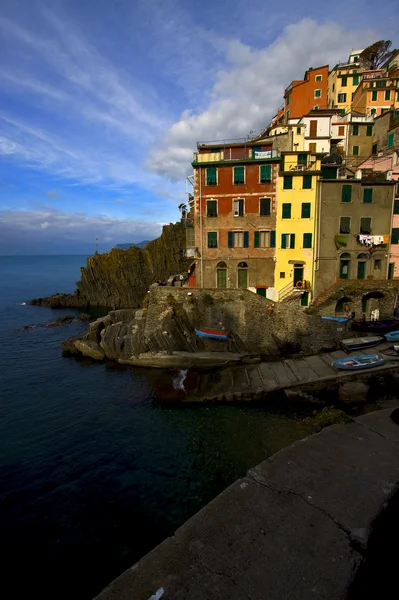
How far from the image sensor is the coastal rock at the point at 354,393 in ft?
81.9

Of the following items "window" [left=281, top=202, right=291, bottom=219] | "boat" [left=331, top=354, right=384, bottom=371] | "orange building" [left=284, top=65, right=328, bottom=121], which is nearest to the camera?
"boat" [left=331, top=354, right=384, bottom=371]

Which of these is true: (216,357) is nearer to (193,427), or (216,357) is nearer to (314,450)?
(193,427)

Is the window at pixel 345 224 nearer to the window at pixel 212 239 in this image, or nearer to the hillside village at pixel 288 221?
the hillside village at pixel 288 221

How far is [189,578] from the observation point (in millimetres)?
7863

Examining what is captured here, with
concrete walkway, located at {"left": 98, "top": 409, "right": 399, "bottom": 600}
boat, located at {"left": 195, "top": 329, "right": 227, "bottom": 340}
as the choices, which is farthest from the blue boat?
concrete walkway, located at {"left": 98, "top": 409, "right": 399, "bottom": 600}

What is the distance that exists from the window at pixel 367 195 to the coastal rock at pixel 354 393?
20677 millimetres

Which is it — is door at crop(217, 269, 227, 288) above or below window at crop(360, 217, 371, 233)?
below

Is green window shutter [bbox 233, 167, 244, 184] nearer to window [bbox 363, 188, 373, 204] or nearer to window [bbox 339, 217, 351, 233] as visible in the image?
window [bbox 339, 217, 351, 233]

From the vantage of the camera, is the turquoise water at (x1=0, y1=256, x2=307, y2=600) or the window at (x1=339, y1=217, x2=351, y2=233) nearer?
the turquoise water at (x1=0, y1=256, x2=307, y2=600)

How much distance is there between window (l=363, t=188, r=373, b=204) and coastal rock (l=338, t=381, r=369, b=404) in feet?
67.8

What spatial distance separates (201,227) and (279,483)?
2997cm

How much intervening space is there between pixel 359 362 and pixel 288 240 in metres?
15.7

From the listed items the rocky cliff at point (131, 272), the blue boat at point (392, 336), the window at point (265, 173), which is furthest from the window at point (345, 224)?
the rocky cliff at point (131, 272)

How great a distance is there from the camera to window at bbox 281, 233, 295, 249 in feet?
117
